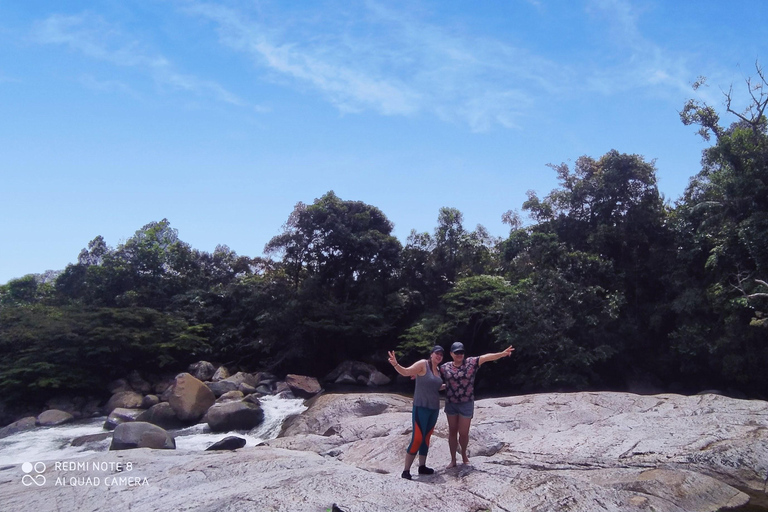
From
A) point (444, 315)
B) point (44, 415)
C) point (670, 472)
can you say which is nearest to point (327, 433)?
point (670, 472)

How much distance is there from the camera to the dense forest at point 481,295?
16.0 metres

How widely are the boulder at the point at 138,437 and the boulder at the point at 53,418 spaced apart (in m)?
6.90

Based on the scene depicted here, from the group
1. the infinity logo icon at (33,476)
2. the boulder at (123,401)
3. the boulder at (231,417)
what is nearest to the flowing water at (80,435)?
the boulder at (231,417)

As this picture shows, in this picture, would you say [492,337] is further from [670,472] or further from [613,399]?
[670,472]

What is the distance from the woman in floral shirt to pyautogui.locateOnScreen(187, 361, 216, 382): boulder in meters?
17.0

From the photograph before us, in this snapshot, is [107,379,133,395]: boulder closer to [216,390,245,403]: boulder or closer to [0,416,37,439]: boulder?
[0,416,37,439]: boulder

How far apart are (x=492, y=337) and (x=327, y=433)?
12.9m

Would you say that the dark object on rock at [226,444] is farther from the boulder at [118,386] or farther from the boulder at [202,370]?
the boulder at [202,370]

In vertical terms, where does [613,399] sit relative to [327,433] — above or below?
above

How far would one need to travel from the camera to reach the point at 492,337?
2180 cm

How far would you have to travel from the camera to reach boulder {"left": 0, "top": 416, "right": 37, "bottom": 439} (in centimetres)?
1443

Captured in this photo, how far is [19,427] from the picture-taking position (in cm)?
1487

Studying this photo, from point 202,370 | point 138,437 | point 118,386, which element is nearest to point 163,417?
point 138,437

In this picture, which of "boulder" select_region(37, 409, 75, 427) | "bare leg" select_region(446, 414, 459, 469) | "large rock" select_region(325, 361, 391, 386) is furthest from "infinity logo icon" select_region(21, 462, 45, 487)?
"large rock" select_region(325, 361, 391, 386)
